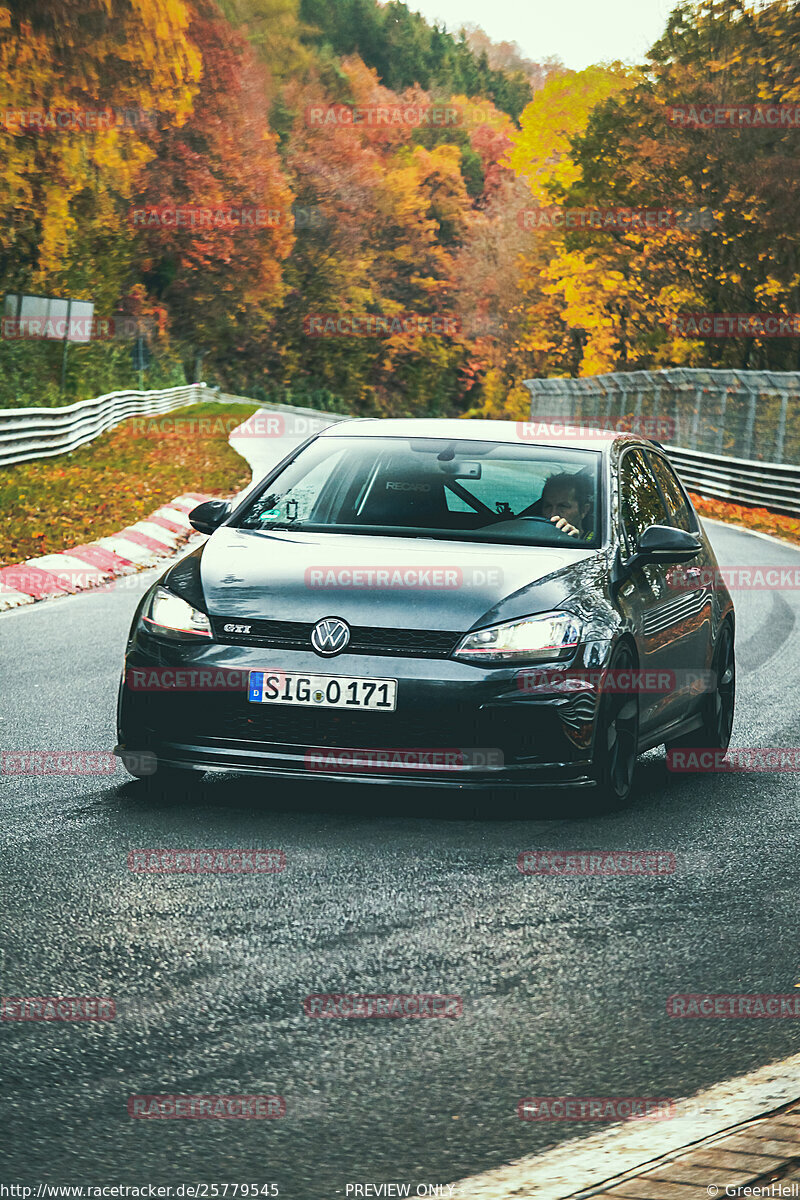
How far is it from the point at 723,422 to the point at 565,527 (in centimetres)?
3059

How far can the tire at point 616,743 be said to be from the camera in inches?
261

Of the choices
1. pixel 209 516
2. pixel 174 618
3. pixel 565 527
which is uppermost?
pixel 565 527

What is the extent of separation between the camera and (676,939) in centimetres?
516

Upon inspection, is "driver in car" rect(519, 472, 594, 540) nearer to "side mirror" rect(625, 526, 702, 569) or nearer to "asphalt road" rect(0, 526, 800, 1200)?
"side mirror" rect(625, 526, 702, 569)

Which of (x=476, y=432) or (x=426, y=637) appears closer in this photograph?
(x=426, y=637)

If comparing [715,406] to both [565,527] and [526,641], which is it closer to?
[565,527]

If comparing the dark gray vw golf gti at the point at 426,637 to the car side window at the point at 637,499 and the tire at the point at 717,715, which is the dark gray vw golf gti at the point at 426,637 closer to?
the car side window at the point at 637,499

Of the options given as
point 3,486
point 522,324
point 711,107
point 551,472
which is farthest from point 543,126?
point 551,472

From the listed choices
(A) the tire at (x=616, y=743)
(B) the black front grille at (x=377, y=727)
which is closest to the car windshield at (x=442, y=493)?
(A) the tire at (x=616, y=743)

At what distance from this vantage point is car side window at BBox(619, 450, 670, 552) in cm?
772

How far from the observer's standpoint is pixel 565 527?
24.4 ft

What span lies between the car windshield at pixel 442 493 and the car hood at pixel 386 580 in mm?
253

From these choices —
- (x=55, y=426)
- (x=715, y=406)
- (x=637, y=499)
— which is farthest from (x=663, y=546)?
(x=715, y=406)

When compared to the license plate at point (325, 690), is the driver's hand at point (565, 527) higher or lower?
higher
